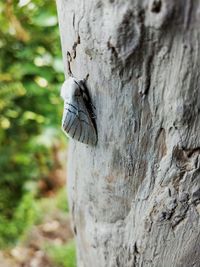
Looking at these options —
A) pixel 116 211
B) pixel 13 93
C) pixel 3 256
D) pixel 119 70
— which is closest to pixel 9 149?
pixel 13 93

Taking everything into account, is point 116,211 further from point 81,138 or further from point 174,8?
point 174,8

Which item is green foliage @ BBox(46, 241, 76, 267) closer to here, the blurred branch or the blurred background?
the blurred background

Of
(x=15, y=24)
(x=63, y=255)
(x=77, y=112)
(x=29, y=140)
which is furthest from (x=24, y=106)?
(x=77, y=112)

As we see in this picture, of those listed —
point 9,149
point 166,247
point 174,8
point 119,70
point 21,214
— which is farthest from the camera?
point 9,149

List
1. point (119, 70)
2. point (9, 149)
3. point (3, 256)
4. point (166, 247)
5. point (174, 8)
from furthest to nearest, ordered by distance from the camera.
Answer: point (9, 149) < point (3, 256) < point (166, 247) < point (119, 70) < point (174, 8)

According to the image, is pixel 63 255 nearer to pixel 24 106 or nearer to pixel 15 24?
pixel 24 106
